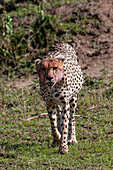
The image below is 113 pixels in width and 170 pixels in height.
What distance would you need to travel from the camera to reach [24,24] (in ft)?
43.3

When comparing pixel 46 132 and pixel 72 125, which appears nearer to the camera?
pixel 72 125

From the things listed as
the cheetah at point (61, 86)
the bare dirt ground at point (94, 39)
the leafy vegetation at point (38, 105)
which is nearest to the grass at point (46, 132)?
the leafy vegetation at point (38, 105)

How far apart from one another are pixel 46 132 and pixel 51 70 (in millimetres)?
2344

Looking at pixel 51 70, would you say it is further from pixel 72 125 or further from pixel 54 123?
pixel 72 125

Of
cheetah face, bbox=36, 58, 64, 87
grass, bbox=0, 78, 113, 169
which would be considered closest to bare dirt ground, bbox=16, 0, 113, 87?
grass, bbox=0, 78, 113, 169

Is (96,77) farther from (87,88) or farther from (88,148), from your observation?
(88,148)

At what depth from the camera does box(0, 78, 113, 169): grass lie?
6648 millimetres

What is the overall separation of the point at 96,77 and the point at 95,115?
192 centimetres

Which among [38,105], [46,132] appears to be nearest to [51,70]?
[46,132]

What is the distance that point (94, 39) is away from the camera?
1233 centimetres

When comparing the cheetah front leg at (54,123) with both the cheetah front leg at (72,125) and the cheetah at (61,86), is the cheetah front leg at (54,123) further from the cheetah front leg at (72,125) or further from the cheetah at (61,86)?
the cheetah front leg at (72,125)

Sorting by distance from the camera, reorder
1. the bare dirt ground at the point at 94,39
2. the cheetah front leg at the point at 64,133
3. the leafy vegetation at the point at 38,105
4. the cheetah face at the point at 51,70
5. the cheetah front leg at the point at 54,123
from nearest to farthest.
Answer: the cheetah face at the point at 51,70 < the leafy vegetation at the point at 38,105 < the cheetah front leg at the point at 64,133 < the cheetah front leg at the point at 54,123 < the bare dirt ground at the point at 94,39

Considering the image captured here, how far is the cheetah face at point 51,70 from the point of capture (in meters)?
6.61

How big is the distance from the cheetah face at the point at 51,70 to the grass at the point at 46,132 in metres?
1.37
